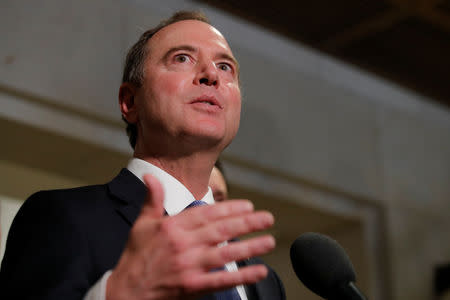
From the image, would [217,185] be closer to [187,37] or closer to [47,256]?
[187,37]

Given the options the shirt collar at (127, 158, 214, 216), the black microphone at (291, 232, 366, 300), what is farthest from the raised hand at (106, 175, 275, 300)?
the shirt collar at (127, 158, 214, 216)

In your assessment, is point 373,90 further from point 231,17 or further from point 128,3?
point 128,3

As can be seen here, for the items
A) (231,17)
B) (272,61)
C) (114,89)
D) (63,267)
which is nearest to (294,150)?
(272,61)

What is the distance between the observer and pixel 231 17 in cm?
536

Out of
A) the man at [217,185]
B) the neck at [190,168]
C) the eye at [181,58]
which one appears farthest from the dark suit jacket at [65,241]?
the man at [217,185]

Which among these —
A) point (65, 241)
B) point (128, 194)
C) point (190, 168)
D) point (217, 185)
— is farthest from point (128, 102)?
point (217, 185)

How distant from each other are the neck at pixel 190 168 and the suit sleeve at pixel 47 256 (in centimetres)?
41

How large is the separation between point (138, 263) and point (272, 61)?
4.24 metres

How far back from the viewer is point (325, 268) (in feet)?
6.03

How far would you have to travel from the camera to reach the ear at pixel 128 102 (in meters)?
2.42

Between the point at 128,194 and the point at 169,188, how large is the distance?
0.14m

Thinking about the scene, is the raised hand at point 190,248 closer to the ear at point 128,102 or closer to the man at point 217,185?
the ear at point 128,102

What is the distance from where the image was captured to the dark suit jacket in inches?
67.4

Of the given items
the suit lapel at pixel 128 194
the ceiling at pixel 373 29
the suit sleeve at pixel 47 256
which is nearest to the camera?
the suit sleeve at pixel 47 256
